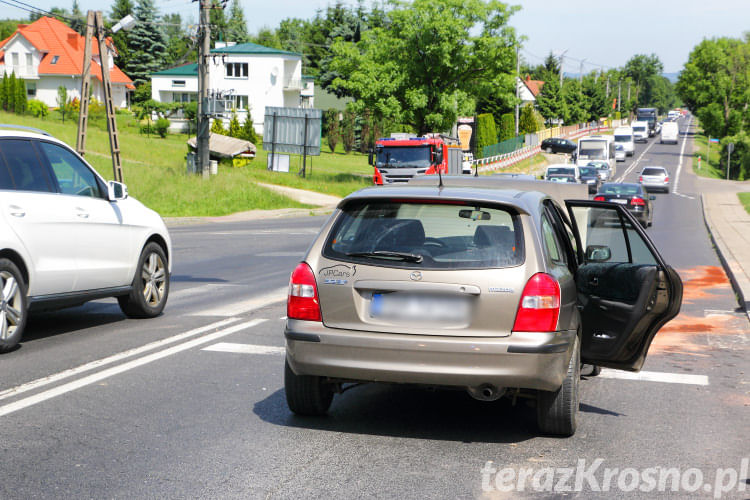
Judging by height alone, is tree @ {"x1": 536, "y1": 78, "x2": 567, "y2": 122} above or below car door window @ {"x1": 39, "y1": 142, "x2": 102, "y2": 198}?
above

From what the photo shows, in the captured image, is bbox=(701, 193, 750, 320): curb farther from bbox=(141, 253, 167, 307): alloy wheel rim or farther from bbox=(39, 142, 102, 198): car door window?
bbox=(39, 142, 102, 198): car door window

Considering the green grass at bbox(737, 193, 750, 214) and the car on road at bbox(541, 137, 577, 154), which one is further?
the car on road at bbox(541, 137, 577, 154)

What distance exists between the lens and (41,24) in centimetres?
9150

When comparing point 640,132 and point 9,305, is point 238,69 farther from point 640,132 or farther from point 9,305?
point 9,305

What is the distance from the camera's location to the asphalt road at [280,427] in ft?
15.4

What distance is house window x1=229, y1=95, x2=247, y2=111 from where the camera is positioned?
7988 centimetres

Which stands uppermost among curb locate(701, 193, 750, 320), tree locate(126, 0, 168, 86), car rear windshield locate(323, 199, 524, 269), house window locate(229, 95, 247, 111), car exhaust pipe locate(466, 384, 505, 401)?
tree locate(126, 0, 168, 86)

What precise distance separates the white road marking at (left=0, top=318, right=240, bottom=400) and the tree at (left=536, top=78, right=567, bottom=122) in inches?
4079

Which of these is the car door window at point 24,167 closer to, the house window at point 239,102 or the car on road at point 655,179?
the car on road at point 655,179

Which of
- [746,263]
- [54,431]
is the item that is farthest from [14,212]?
[746,263]

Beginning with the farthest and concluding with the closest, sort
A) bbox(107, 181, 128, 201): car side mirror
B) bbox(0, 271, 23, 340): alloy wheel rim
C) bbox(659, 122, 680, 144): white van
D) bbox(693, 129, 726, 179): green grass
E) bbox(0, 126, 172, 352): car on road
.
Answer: bbox(659, 122, 680, 144): white van < bbox(693, 129, 726, 179): green grass < bbox(107, 181, 128, 201): car side mirror < bbox(0, 126, 172, 352): car on road < bbox(0, 271, 23, 340): alloy wheel rim

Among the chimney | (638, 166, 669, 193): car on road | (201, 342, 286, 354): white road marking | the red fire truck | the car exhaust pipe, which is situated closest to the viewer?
the car exhaust pipe

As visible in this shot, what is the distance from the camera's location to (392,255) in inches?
213

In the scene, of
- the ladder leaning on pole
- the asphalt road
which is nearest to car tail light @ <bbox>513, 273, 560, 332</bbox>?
the asphalt road
